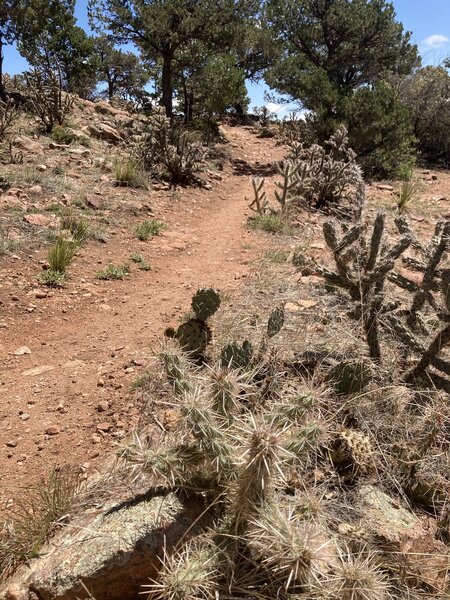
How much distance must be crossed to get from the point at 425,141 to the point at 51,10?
38.7 feet

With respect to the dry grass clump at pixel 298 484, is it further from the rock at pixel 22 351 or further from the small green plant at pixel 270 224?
the small green plant at pixel 270 224

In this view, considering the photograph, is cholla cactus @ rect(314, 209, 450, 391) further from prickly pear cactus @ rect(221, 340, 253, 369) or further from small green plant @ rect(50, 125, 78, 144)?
small green plant @ rect(50, 125, 78, 144)

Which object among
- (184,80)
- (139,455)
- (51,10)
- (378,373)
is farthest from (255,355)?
(51,10)

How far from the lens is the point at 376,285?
11.7ft

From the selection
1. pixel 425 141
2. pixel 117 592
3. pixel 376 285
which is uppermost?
pixel 425 141

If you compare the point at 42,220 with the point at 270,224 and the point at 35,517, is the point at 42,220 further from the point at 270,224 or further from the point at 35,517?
the point at 35,517

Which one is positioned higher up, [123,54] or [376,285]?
[123,54]

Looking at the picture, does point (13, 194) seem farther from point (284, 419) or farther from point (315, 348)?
point (284, 419)

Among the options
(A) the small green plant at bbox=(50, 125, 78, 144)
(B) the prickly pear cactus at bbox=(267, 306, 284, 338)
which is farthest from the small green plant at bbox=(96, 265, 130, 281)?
(A) the small green plant at bbox=(50, 125, 78, 144)

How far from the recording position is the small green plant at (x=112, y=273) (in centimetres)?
525

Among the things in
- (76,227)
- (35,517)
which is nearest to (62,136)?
(76,227)

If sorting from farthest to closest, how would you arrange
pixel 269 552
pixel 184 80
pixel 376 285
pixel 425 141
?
pixel 425 141
pixel 184 80
pixel 376 285
pixel 269 552

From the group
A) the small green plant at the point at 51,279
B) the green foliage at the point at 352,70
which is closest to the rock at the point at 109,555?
the small green plant at the point at 51,279

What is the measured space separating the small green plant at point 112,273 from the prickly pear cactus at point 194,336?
194cm
